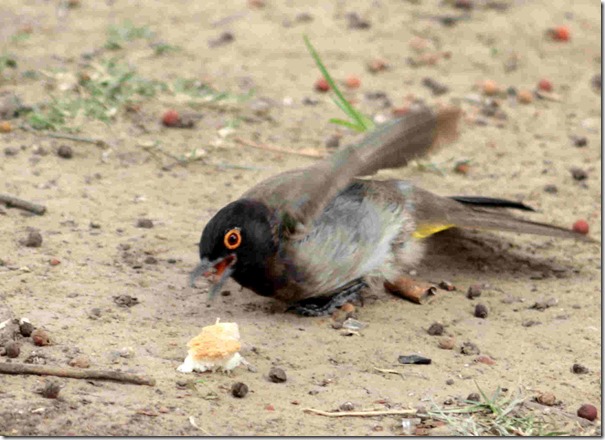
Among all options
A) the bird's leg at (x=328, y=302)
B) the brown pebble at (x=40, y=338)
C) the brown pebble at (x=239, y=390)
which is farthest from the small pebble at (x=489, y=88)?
the brown pebble at (x=40, y=338)

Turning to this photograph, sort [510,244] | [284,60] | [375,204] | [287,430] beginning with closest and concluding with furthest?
1. [287,430]
2. [375,204]
3. [510,244]
4. [284,60]

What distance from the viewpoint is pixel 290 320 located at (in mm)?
6250

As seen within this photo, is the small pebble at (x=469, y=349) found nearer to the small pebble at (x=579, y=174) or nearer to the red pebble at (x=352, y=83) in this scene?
the small pebble at (x=579, y=174)

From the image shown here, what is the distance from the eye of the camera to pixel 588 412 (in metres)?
5.30

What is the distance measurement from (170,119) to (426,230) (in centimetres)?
217

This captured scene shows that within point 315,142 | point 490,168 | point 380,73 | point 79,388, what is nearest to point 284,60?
point 380,73

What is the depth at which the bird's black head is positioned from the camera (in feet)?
19.7

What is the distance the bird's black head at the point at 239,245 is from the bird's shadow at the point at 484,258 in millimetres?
1310

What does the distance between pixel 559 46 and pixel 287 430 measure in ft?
21.6

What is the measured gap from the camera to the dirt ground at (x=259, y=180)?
5.28m

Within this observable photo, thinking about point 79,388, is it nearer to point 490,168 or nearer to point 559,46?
point 490,168

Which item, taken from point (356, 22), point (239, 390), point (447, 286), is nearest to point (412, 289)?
point (447, 286)

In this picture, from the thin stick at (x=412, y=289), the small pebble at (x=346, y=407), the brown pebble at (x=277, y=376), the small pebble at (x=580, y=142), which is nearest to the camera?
the small pebble at (x=346, y=407)

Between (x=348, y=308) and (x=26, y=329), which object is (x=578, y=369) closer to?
(x=348, y=308)
